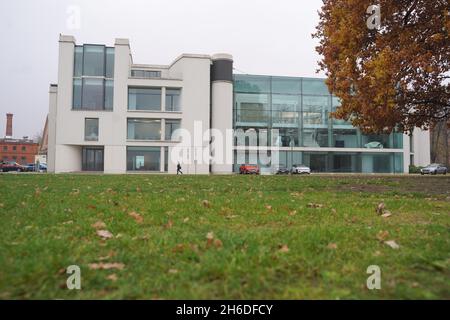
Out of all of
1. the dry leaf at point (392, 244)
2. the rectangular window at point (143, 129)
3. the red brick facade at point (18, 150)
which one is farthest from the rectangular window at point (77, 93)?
the red brick facade at point (18, 150)

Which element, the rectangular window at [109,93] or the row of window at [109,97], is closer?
the row of window at [109,97]

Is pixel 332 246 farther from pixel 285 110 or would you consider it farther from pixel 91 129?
pixel 285 110

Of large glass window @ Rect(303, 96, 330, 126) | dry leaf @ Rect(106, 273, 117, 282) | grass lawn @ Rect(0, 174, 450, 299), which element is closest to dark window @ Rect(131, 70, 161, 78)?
large glass window @ Rect(303, 96, 330, 126)

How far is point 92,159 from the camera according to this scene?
49719mm

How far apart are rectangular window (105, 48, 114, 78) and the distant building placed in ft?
245

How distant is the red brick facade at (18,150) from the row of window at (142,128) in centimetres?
7288

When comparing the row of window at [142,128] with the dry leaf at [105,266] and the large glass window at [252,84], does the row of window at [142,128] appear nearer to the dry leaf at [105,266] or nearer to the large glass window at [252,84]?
the large glass window at [252,84]

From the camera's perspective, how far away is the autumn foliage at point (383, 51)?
1269 cm

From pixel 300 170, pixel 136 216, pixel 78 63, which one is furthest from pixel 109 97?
pixel 136 216

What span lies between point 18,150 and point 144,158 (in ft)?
260

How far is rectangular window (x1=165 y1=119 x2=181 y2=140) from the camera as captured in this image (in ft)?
160
